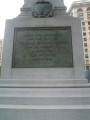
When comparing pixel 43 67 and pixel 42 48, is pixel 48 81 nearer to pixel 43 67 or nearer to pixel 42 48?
pixel 43 67

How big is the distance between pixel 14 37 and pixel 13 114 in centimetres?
344

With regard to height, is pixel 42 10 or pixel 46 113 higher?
pixel 42 10

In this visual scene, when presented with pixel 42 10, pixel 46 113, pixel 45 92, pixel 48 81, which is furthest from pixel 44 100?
pixel 42 10

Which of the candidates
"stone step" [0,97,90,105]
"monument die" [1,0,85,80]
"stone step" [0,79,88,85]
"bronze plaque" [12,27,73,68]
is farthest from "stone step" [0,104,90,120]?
"bronze plaque" [12,27,73,68]

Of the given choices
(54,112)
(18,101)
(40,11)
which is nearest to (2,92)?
(18,101)

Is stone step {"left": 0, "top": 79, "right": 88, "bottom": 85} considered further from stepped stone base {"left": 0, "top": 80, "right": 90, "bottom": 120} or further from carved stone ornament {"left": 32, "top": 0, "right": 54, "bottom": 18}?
carved stone ornament {"left": 32, "top": 0, "right": 54, "bottom": 18}

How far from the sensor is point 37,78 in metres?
4.52

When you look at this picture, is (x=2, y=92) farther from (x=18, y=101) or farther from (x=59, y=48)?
(x=59, y=48)

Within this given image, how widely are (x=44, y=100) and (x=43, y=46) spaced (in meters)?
2.46

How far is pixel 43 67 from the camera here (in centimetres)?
468

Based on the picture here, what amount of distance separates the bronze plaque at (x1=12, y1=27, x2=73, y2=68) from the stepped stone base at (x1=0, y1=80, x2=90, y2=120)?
34.8 inches

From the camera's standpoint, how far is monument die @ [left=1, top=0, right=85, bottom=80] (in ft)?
15.1

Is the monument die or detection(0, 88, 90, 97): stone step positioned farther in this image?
the monument die

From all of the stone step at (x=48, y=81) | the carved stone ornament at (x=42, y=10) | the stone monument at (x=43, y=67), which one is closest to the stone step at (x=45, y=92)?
the stone monument at (x=43, y=67)
